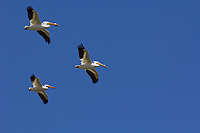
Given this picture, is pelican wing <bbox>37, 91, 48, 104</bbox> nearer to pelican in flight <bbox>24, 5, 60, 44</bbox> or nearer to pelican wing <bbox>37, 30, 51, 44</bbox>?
pelican wing <bbox>37, 30, 51, 44</bbox>

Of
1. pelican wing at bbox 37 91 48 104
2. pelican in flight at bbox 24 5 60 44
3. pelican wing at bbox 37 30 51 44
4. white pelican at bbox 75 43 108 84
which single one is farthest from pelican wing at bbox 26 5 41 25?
pelican wing at bbox 37 91 48 104

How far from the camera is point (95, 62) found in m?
49.6

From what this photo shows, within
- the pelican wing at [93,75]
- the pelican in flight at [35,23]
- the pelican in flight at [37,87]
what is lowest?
the pelican in flight at [37,87]

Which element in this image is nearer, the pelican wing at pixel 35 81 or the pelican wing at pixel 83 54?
the pelican wing at pixel 83 54

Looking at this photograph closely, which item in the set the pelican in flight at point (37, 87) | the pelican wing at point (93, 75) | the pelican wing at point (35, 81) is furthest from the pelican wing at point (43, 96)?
the pelican wing at point (93, 75)

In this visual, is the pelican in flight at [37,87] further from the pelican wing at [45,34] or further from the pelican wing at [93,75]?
the pelican wing at [93,75]

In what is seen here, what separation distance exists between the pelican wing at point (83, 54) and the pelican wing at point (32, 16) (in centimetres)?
299

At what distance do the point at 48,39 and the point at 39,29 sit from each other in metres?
1.35

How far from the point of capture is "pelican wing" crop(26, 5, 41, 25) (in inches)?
1914

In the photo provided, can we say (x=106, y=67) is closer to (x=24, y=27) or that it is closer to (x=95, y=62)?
(x=95, y=62)

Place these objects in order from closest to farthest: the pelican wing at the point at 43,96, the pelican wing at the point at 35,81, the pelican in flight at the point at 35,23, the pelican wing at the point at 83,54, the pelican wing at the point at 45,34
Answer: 1. the pelican wing at the point at 83,54
2. the pelican in flight at the point at 35,23
3. the pelican wing at the point at 35,81
4. the pelican wing at the point at 45,34
5. the pelican wing at the point at 43,96

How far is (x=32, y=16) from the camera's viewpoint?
4891cm

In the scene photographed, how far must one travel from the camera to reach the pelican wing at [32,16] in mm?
48609

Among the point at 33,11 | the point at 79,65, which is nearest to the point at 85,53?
the point at 79,65
